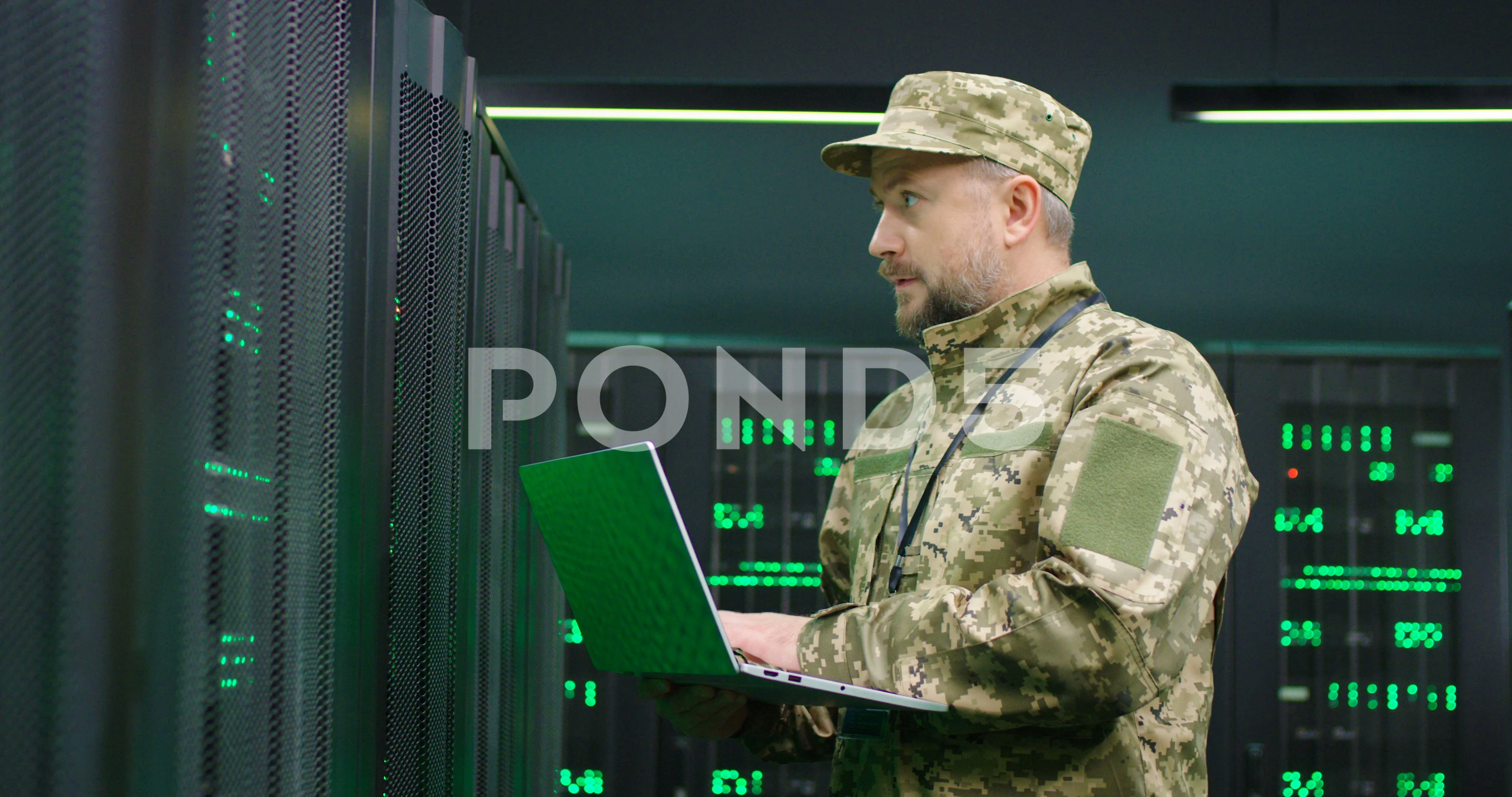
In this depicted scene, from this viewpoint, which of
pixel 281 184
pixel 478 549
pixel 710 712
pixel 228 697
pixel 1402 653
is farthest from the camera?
pixel 1402 653

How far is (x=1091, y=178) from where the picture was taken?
4.10 m

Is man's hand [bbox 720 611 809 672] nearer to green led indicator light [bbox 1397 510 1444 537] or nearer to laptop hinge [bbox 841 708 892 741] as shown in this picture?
laptop hinge [bbox 841 708 892 741]

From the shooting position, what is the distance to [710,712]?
4.42ft

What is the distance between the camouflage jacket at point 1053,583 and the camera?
1.15 meters

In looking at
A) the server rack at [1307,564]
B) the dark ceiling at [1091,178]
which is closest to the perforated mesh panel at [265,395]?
the server rack at [1307,564]


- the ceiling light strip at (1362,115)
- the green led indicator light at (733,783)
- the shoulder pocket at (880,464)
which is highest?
the ceiling light strip at (1362,115)

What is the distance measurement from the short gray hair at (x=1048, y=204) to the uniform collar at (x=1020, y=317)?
0.22 feet

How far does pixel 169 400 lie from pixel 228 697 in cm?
24

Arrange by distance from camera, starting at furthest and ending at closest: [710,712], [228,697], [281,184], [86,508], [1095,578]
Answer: [710,712] < [1095,578] < [281,184] < [228,697] < [86,508]

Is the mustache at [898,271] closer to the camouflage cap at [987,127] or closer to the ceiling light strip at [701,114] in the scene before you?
the camouflage cap at [987,127]

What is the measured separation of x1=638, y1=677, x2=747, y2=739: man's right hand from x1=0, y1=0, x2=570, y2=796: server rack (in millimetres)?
294

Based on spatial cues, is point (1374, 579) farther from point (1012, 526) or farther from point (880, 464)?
point (1012, 526)

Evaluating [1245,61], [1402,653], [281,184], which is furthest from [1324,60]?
[281,184]

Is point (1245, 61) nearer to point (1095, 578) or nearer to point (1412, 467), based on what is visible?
point (1412, 467)
